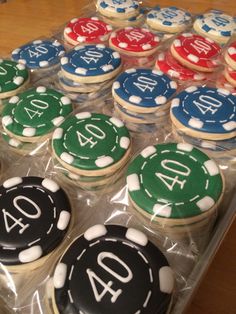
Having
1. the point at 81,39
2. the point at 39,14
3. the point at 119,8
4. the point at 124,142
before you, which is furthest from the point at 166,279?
the point at 39,14

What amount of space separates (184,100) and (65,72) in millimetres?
349

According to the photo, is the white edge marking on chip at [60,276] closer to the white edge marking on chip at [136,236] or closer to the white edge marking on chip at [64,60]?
the white edge marking on chip at [136,236]

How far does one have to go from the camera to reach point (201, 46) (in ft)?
3.33

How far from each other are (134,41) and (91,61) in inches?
7.6

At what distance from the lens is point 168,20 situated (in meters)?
1.17

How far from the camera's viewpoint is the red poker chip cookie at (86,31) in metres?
1.13

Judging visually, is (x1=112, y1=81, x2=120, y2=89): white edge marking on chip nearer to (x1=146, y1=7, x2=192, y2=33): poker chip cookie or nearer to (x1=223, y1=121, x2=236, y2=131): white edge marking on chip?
(x1=223, y1=121, x2=236, y2=131): white edge marking on chip

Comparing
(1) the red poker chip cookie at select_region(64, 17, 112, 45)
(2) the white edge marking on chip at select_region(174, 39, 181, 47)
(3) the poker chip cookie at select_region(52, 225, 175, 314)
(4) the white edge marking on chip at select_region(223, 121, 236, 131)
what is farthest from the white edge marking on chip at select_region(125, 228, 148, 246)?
(1) the red poker chip cookie at select_region(64, 17, 112, 45)

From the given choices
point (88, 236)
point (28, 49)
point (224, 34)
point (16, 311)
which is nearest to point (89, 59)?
point (28, 49)

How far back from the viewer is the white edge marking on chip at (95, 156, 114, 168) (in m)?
0.69

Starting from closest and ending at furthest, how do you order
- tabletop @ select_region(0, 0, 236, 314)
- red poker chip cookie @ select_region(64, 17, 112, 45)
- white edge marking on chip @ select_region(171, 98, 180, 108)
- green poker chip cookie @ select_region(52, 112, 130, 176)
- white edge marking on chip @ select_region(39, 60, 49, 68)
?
green poker chip cookie @ select_region(52, 112, 130, 176) < white edge marking on chip @ select_region(171, 98, 180, 108) < white edge marking on chip @ select_region(39, 60, 49, 68) < red poker chip cookie @ select_region(64, 17, 112, 45) < tabletop @ select_region(0, 0, 236, 314)

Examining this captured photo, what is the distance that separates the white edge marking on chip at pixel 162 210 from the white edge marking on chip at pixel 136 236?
53 millimetres

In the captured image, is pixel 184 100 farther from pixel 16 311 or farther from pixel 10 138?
pixel 16 311

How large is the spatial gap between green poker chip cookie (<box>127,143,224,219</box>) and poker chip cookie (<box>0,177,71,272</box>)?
0.14 meters
